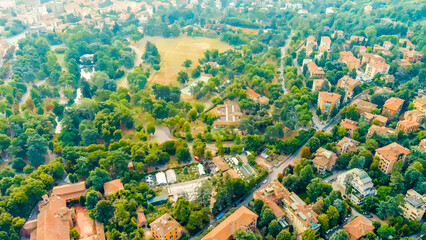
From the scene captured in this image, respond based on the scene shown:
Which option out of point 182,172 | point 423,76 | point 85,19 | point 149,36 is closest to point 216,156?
point 182,172

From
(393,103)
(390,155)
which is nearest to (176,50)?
(393,103)

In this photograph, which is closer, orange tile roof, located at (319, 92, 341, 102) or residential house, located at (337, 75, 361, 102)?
orange tile roof, located at (319, 92, 341, 102)

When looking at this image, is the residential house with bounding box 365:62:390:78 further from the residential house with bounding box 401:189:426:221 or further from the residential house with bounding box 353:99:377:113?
the residential house with bounding box 401:189:426:221

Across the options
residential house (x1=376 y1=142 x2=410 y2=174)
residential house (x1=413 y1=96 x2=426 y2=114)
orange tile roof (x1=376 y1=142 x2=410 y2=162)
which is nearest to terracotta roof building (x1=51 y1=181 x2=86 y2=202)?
residential house (x1=376 y1=142 x2=410 y2=174)

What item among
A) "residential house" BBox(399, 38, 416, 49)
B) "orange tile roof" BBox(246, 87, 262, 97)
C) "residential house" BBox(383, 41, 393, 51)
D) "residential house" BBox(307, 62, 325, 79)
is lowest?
"orange tile roof" BBox(246, 87, 262, 97)

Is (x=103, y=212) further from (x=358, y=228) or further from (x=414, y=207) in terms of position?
(x=414, y=207)

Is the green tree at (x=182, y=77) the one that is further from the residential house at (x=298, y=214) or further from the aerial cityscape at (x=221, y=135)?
the residential house at (x=298, y=214)

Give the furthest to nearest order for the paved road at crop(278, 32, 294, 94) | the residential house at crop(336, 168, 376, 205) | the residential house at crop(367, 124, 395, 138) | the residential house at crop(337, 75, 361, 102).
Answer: the paved road at crop(278, 32, 294, 94) < the residential house at crop(337, 75, 361, 102) < the residential house at crop(367, 124, 395, 138) < the residential house at crop(336, 168, 376, 205)
